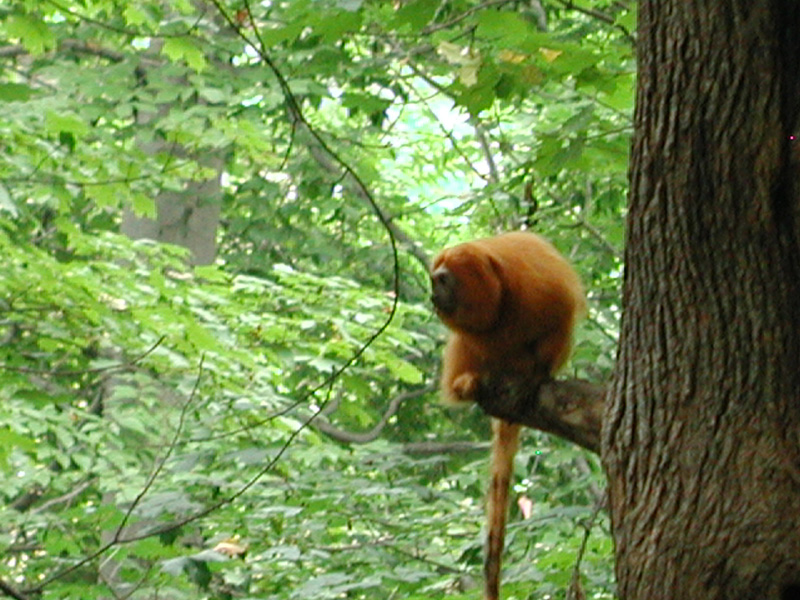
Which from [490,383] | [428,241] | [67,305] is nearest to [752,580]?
[490,383]

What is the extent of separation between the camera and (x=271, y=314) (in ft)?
19.2

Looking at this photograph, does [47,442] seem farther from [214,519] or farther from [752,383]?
[752,383]

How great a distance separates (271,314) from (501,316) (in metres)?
2.39

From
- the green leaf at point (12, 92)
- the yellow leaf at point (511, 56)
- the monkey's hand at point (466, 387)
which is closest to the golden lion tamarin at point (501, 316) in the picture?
the monkey's hand at point (466, 387)

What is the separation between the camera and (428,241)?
8352 mm

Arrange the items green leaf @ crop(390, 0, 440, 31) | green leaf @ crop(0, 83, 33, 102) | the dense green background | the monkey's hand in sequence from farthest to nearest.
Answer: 1. green leaf @ crop(0, 83, 33, 102)
2. the dense green background
3. the monkey's hand
4. green leaf @ crop(390, 0, 440, 31)

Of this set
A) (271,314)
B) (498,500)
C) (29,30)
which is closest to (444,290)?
(498,500)

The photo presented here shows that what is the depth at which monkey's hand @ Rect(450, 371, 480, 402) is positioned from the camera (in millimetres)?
3463


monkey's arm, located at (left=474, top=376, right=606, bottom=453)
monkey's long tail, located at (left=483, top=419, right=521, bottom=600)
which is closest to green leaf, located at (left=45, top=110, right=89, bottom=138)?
monkey's long tail, located at (left=483, top=419, right=521, bottom=600)

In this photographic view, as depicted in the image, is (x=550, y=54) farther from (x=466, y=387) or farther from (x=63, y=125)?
(x=63, y=125)

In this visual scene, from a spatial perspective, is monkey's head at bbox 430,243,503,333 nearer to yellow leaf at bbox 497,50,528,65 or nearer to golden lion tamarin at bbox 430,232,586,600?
golden lion tamarin at bbox 430,232,586,600

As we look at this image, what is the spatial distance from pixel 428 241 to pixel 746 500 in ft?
20.3

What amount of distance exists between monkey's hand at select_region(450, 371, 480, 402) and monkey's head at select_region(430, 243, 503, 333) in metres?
0.18

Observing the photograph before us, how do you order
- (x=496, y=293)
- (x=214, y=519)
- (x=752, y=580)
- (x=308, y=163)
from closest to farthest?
(x=752, y=580)
(x=496, y=293)
(x=214, y=519)
(x=308, y=163)
